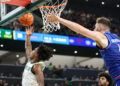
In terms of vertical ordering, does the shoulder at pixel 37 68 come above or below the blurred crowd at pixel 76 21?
below

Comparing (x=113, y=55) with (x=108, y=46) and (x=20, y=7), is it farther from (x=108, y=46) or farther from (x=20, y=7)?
(x=20, y=7)

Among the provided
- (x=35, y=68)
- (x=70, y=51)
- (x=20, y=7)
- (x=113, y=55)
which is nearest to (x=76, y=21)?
(x=70, y=51)

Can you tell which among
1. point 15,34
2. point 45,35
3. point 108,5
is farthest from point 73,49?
point 108,5

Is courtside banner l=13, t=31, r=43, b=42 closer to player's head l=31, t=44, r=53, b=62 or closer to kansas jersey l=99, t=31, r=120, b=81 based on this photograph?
player's head l=31, t=44, r=53, b=62

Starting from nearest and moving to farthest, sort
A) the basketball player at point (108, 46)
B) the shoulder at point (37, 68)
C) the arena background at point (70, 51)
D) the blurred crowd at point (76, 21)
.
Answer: the basketball player at point (108, 46) < the shoulder at point (37, 68) < the arena background at point (70, 51) < the blurred crowd at point (76, 21)

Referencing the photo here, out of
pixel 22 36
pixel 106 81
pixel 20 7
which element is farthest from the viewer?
pixel 22 36

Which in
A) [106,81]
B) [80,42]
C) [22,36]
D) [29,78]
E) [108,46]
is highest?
[22,36]

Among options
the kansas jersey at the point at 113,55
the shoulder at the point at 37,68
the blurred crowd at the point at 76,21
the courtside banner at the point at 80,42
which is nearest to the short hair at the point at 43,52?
the shoulder at the point at 37,68

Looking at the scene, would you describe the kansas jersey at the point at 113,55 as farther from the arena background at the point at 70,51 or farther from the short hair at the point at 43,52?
the arena background at the point at 70,51

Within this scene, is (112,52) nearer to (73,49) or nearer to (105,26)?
(105,26)

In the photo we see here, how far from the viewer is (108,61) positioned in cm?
287

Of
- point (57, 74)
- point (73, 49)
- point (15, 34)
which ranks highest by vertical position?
point (15, 34)

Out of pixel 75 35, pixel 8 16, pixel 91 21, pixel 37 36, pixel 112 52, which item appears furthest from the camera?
pixel 91 21

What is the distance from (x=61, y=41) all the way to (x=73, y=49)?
1.46 m
